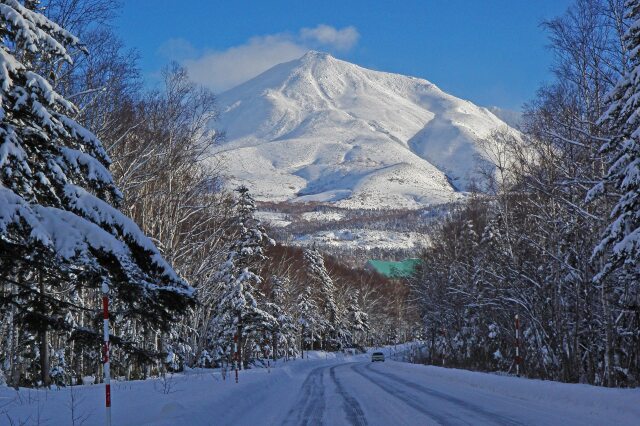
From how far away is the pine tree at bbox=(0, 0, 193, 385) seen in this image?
22.9 feet

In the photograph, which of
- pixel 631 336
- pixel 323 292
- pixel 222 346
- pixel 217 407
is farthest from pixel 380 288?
pixel 217 407

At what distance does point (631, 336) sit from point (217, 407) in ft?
52.1

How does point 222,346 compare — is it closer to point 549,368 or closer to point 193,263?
point 193,263

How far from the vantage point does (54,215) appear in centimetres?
704

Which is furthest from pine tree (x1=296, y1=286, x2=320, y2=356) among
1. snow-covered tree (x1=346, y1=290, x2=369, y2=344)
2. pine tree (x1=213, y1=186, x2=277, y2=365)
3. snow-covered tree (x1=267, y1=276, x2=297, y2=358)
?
pine tree (x1=213, y1=186, x2=277, y2=365)

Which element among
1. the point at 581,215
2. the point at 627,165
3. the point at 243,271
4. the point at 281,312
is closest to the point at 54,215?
the point at 627,165

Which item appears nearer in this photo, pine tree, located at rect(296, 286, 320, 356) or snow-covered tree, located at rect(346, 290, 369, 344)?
pine tree, located at rect(296, 286, 320, 356)

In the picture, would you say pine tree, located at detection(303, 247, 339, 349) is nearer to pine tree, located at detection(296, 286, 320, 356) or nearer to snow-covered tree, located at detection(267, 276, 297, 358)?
pine tree, located at detection(296, 286, 320, 356)

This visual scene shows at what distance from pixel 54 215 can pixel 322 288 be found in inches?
2773

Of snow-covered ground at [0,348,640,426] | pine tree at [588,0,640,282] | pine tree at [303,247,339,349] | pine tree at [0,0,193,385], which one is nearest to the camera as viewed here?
pine tree at [0,0,193,385]

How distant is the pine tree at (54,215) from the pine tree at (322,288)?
2525 inches

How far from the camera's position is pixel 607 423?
9.41 meters

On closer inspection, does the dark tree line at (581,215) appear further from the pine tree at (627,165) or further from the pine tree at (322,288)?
the pine tree at (322,288)

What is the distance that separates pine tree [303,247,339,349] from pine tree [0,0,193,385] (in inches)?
2525
